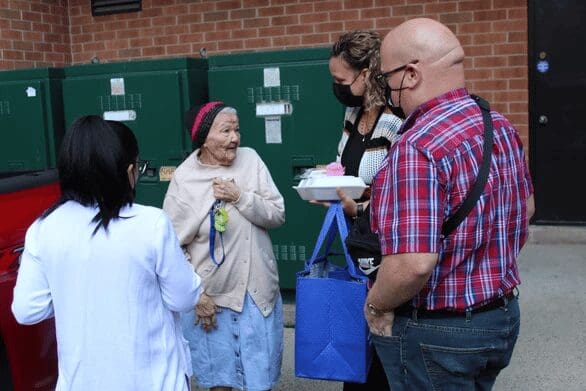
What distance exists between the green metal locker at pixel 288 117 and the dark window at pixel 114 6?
2.78 metres

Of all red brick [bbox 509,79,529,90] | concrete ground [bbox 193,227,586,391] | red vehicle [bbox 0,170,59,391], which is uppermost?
red brick [bbox 509,79,529,90]

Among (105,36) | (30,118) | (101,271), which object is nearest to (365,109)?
(101,271)

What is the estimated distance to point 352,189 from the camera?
2.91 meters

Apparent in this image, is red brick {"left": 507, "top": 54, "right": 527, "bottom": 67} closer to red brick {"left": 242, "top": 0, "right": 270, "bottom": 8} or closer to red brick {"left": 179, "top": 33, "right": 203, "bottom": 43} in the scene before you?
red brick {"left": 242, "top": 0, "right": 270, "bottom": 8}

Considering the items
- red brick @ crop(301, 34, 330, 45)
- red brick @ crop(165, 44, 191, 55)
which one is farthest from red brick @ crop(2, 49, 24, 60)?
red brick @ crop(301, 34, 330, 45)

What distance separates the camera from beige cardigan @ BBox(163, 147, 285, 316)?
330 centimetres

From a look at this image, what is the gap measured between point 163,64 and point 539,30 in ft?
11.0

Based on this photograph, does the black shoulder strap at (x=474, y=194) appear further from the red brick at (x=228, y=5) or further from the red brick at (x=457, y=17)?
the red brick at (x=228, y=5)

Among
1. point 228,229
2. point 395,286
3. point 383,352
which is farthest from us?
point 228,229

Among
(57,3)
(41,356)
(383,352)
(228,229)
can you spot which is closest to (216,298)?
(228,229)

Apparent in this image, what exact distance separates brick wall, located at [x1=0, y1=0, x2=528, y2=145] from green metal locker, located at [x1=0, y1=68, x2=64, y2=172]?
66.7 inches

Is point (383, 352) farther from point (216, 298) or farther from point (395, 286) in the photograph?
point (216, 298)

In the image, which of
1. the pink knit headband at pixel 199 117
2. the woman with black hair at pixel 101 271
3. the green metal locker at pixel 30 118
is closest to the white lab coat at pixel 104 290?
the woman with black hair at pixel 101 271

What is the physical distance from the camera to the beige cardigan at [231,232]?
330 centimetres
